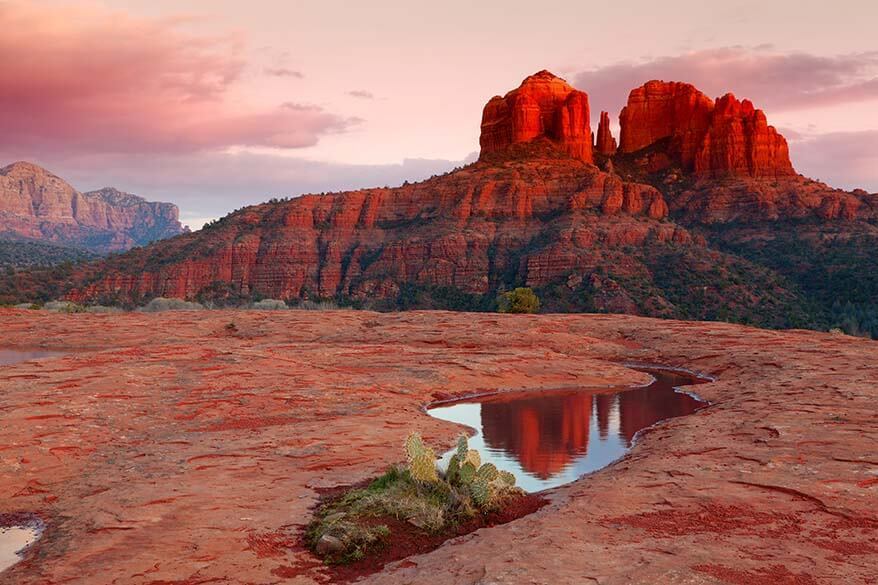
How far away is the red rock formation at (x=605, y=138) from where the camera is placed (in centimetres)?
15838

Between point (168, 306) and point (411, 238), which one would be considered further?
point (411, 238)

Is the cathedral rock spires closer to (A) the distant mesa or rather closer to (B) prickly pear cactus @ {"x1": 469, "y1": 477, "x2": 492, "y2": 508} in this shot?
(A) the distant mesa

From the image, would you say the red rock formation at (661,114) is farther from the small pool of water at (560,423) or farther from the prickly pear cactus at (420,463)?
the prickly pear cactus at (420,463)

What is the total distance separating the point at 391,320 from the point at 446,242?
60.9 metres

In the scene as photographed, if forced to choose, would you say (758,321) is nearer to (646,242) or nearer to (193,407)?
(646,242)

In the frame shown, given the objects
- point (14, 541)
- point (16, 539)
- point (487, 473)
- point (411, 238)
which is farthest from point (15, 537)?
point (411, 238)

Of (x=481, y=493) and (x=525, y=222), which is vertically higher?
(x=525, y=222)

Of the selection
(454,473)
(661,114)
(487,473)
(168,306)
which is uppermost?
(661,114)

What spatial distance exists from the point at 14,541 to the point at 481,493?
26.2 feet

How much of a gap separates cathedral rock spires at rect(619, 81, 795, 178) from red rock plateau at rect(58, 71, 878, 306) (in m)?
0.42

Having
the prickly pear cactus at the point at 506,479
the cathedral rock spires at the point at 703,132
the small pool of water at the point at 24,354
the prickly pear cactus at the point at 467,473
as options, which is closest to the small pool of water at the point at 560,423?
the prickly pear cactus at the point at 506,479

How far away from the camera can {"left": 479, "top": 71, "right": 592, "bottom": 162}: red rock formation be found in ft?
467

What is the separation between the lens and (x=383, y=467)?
1603 cm

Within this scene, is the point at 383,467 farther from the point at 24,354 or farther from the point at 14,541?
the point at 24,354
